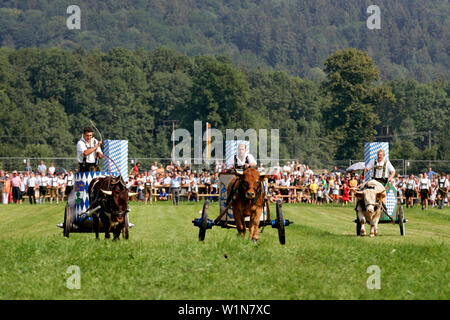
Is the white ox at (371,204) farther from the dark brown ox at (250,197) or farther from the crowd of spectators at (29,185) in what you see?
the crowd of spectators at (29,185)

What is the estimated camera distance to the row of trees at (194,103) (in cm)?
9494

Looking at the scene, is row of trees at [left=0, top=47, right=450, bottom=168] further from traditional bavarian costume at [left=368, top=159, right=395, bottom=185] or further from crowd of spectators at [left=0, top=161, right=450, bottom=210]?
traditional bavarian costume at [left=368, top=159, right=395, bottom=185]

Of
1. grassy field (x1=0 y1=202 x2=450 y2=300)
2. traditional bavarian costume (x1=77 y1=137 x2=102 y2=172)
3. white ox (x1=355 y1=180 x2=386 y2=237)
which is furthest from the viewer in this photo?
white ox (x1=355 y1=180 x2=386 y2=237)

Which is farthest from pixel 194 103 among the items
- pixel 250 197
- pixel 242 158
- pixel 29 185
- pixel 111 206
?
pixel 250 197

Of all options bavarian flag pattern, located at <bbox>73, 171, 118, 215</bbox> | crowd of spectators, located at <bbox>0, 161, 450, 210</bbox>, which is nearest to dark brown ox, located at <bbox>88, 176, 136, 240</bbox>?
bavarian flag pattern, located at <bbox>73, 171, 118, 215</bbox>

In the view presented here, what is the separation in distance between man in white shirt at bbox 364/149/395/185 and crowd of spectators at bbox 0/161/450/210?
22.7 metres

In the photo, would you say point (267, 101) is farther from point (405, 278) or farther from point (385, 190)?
point (405, 278)

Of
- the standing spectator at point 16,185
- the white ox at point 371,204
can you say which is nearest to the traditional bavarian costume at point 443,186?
the standing spectator at point 16,185

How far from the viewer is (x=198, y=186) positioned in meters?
49.8

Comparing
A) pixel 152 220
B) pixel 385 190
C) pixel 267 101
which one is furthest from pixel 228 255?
pixel 267 101

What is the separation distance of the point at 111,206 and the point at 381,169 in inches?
334

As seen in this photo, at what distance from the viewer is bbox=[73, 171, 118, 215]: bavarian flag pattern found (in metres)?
16.9

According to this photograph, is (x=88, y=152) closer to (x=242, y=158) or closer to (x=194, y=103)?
(x=242, y=158)

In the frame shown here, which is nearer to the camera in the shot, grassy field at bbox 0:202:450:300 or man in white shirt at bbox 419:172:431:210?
grassy field at bbox 0:202:450:300
